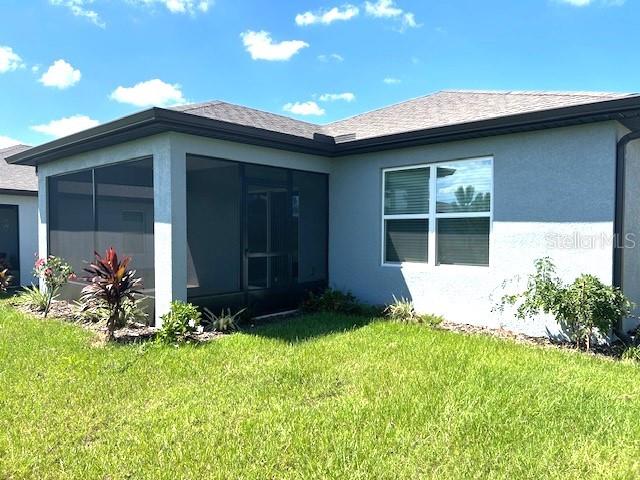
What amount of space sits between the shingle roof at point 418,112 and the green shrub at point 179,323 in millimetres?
3462

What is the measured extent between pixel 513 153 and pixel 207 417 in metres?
5.72

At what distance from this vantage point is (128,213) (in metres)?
8.09

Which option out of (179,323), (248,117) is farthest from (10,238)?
(179,323)

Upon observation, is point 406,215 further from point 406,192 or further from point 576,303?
point 576,303

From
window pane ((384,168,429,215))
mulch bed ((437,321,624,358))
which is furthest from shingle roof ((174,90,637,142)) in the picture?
mulch bed ((437,321,624,358))

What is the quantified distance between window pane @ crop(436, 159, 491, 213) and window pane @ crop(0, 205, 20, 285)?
11753 millimetres

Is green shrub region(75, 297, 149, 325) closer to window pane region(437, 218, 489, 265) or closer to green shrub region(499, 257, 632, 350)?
window pane region(437, 218, 489, 265)

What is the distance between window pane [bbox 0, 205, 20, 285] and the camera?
490 inches

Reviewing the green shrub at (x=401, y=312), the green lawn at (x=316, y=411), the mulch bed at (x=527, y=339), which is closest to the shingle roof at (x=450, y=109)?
the green shrub at (x=401, y=312)

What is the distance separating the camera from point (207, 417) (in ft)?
12.3

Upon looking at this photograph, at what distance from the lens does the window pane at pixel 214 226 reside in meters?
8.23

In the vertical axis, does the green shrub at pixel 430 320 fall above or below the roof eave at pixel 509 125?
below

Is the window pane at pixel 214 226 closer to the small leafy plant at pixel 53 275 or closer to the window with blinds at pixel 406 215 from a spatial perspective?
the small leafy plant at pixel 53 275

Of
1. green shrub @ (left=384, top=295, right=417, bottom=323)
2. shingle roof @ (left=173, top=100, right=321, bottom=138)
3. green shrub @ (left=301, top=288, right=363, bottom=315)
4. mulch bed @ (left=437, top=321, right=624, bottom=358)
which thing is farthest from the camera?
shingle roof @ (left=173, top=100, right=321, bottom=138)
